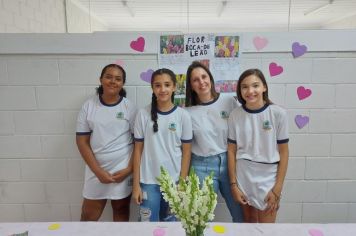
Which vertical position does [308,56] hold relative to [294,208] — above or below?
above

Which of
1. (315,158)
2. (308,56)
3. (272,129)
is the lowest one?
(315,158)

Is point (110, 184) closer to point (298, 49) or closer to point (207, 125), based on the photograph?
point (207, 125)

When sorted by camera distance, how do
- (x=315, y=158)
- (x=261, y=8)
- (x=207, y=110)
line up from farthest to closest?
(x=261, y=8) < (x=315, y=158) < (x=207, y=110)

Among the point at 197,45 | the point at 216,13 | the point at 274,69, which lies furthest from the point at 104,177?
the point at 216,13

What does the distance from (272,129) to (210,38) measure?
709 millimetres

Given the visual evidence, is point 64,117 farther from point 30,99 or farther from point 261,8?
point 261,8

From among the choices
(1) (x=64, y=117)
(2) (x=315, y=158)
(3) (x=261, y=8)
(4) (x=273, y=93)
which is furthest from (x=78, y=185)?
(3) (x=261, y=8)

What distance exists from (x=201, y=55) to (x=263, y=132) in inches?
25.4

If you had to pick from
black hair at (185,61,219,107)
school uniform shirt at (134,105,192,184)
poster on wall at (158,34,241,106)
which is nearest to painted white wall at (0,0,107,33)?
poster on wall at (158,34,241,106)

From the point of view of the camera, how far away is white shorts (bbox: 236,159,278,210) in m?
1.60

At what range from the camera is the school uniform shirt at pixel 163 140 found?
64.4 inches

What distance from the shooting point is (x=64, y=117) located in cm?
195

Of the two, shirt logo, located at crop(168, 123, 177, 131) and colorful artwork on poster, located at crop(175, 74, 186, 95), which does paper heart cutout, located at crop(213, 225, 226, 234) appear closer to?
shirt logo, located at crop(168, 123, 177, 131)

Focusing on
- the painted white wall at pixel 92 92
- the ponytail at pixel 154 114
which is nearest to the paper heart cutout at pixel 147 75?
the painted white wall at pixel 92 92
